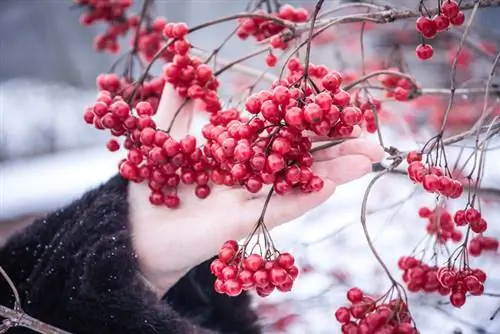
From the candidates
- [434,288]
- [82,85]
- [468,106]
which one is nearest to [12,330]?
[434,288]

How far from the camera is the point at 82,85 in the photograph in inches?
103

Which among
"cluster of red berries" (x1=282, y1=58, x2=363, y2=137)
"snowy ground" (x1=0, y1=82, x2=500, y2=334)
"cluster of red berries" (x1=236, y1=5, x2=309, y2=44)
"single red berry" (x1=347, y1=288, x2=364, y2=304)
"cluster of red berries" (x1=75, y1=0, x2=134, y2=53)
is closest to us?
"cluster of red berries" (x1=282, y1=58, x2=363, y2=137)

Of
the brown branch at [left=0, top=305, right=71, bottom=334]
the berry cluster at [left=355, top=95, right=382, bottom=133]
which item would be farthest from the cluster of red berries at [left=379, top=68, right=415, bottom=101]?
the brown branch at [left=0, top=305, right=71, bottom=334]

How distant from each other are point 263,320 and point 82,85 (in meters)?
2.02

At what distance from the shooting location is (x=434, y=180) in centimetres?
49

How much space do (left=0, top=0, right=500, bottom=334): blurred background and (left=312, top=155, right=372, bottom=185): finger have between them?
0.27 m

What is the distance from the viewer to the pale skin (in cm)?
61

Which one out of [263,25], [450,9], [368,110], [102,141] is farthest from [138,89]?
[102,141]

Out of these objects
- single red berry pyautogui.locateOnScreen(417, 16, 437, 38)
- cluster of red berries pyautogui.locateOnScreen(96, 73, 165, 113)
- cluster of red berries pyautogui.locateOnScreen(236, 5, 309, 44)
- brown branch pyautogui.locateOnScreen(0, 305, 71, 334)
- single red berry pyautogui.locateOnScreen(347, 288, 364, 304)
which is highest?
single red berry pyautogui.locateOnScreen(417, 16, 437, 38)

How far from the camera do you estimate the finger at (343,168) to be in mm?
611

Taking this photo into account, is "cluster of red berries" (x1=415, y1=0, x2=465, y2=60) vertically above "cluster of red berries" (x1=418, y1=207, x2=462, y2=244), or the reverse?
"cluster of red berries" (x1=415, y1=0, x2=465, y2=60)

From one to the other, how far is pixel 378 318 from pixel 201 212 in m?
0.26

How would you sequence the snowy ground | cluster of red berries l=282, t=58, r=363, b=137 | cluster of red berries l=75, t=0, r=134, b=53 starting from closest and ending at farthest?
cluster of red berries l=282, t=58, r=363, b=137
the snowy ground
cluster of red berries l=75, t=0, r=134, b=53

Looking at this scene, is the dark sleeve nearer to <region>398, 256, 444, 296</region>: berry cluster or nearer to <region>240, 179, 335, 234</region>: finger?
<region>240, 179, 335, 234</region>: finger
